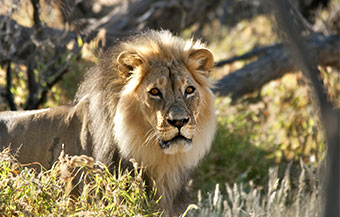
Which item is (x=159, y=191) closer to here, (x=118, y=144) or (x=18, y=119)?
(x=118, y=144)

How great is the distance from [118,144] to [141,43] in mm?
931

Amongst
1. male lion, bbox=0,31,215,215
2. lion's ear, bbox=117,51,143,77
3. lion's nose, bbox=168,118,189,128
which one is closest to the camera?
lion's nose, bbox=168,118,189,128

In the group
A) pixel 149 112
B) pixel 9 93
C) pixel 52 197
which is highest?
pixel 149 112

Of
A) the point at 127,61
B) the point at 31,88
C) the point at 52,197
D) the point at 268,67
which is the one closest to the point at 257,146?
the point at 268,67

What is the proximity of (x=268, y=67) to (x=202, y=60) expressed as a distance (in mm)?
4150

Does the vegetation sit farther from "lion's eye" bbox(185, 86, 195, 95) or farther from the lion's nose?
"lion's eye" bbox(185, 86, 195, 95)

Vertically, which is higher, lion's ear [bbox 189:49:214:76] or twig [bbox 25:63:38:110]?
lion's ear [bbox 189:49:214:76]

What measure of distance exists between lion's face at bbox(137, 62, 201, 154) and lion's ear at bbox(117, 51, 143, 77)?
0.47 ft

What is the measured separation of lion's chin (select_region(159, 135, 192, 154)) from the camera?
4410 mm

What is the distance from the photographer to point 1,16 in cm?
812

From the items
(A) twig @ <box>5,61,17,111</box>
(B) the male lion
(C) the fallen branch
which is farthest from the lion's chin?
(C) the fallen branch

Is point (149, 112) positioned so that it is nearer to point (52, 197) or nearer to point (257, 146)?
point (52, 197)

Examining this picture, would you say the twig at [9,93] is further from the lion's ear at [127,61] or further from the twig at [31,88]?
the lion's ear at [127,61]

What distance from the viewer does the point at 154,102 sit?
15.1 feet
